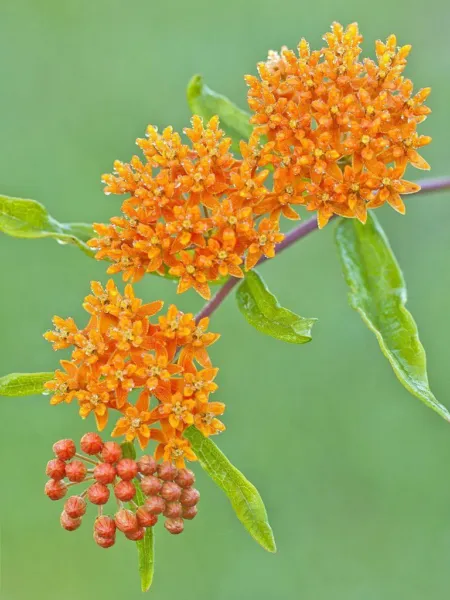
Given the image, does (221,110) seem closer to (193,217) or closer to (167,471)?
(193,217)

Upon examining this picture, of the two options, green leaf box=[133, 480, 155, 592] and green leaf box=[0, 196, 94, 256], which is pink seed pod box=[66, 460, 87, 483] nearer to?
green leaf box=[133, 480, 155, 592]

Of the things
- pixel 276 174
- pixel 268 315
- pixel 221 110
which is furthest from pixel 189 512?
pixel 221 110

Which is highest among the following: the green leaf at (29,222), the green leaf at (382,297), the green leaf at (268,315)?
the green leaf at (382,297)

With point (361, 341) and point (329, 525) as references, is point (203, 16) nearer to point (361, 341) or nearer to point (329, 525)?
point (361, 341)

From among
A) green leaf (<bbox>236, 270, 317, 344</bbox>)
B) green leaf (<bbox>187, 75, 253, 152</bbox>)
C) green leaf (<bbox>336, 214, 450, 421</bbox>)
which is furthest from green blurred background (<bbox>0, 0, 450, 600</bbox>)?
green leaf (<bbox>236, 270, 317, 344</bbox>)

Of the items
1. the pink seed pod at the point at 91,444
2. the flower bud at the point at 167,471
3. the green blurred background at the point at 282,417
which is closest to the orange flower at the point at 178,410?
the flower bud at the point at 167,471

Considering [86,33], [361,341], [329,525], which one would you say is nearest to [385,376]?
[361,341]

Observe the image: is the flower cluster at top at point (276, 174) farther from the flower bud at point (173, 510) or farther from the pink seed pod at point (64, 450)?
the flower bud at point (173, 510)
